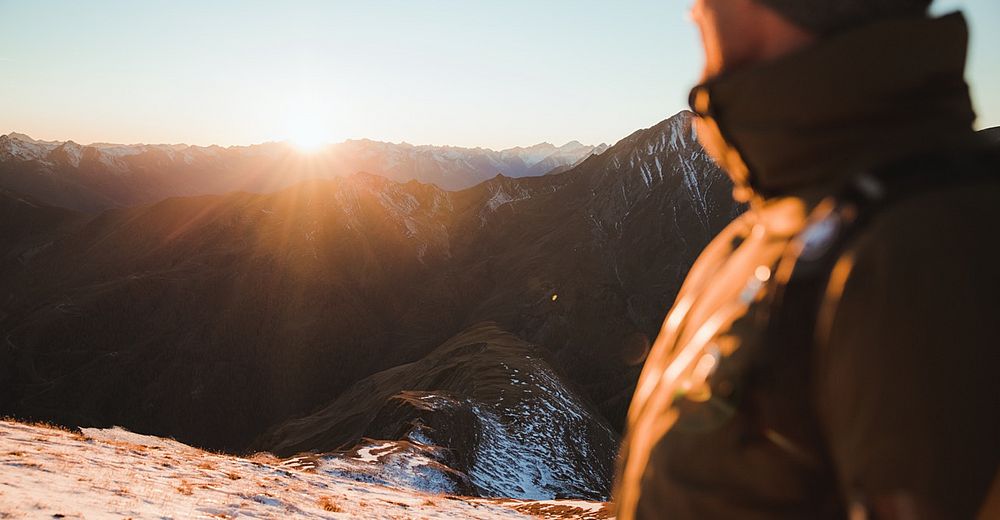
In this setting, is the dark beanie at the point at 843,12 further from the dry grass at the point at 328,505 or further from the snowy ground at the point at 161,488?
the dry grass at the point at 328,505

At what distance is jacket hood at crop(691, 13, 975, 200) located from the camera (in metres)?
0.97

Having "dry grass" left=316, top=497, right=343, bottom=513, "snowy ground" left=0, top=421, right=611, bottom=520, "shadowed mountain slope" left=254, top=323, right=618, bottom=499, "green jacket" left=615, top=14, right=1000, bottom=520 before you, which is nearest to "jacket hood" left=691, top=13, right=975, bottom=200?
"green jacket" left=615, top=14, right=1000, bottom=520

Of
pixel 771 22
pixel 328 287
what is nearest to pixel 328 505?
pixel 771 22

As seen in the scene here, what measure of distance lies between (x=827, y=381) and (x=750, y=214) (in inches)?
20.7

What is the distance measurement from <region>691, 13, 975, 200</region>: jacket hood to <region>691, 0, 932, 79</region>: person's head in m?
0.05

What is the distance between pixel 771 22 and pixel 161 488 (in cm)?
1260

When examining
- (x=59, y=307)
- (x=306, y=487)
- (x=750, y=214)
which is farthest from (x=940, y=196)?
(x=59, y=307)

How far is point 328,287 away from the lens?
150 meters

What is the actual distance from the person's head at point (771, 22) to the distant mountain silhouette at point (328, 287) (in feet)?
287

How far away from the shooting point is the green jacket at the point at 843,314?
0.78 meters

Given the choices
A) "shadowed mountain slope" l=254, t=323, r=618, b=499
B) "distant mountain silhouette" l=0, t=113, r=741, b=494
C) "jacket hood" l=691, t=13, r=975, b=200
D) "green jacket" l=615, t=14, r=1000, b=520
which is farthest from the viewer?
"distant mountain silhouette" l=0, t=113, r=741, b=494

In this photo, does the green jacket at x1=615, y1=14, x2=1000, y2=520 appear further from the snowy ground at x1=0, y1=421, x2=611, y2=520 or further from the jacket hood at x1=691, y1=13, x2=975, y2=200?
the snowy ground at x1=0, y1=421, x2=611, y2=520

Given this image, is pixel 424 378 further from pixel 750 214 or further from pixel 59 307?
pixel 59 307

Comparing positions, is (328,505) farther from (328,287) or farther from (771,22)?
(328,287)
